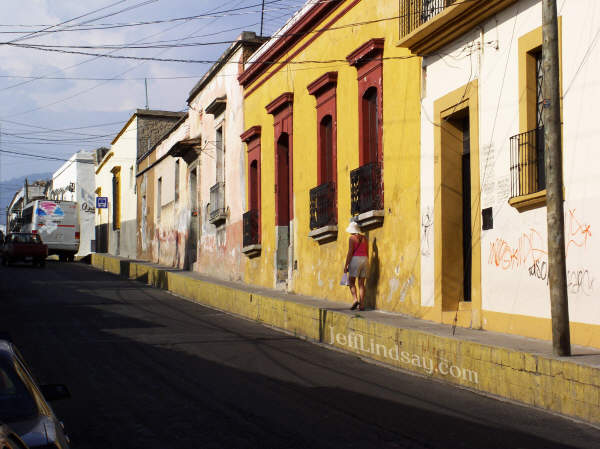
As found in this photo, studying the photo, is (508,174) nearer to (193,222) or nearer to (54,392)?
(54,392)

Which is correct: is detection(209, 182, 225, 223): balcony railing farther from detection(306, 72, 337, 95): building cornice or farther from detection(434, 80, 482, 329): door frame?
detection(434, 80, 482, 329): door frame

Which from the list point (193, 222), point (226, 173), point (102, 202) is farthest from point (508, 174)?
point (102, 202)

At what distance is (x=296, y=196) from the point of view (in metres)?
20.2

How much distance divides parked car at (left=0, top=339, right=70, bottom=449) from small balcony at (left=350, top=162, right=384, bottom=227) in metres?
10.7

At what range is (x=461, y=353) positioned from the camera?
1027cm

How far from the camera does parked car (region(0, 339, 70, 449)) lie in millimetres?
4418

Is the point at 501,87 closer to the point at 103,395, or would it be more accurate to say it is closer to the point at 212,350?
the point at 212,350

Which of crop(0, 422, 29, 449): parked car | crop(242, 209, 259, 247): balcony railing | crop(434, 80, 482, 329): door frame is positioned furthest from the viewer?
crop(242, 209, 259, 247): balcony railing

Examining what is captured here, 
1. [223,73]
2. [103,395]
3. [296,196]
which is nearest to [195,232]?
[223,73]

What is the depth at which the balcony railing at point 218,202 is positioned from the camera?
26.3 m

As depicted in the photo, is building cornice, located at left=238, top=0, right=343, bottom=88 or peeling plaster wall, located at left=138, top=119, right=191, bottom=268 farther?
peeling plaster wall, located at left=138, top=119, right=191, bottom=268

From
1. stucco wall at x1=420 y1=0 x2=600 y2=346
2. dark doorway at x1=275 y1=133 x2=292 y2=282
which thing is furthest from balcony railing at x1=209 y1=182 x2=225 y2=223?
stucco wall at x1=420 y1=0 x2=600 y2=346

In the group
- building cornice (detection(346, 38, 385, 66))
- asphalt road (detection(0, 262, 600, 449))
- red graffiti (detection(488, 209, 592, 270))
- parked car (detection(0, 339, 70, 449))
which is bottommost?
asphalt road (detection(0, 262, 600, 449))

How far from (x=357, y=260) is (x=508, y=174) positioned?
4.16 m
